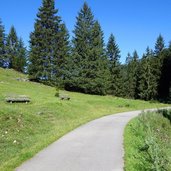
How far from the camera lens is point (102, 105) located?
41.8m

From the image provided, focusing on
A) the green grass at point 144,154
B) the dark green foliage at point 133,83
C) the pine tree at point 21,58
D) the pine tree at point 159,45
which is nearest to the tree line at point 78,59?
the dark green foliage at point 133,83

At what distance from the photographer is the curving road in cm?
1077

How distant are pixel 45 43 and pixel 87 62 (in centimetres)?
852

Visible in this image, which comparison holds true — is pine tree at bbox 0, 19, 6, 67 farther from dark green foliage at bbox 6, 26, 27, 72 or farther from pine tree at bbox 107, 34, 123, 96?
pine tree at bbox 107, 34, 123, 96

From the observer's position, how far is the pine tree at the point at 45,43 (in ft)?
198

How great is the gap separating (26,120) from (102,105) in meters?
21.8

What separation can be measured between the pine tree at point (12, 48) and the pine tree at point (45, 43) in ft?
81.2

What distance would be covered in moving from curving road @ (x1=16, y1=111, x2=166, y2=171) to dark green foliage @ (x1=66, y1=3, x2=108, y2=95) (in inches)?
1607

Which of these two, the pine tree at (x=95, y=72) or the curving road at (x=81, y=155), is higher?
the pine tree at (x=95, y=72)

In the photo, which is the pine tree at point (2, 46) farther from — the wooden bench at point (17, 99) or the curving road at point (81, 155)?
the curving road at point (81, 155)

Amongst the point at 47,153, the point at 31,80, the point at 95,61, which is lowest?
the point at 47,153

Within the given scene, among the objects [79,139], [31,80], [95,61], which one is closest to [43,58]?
[31,80]

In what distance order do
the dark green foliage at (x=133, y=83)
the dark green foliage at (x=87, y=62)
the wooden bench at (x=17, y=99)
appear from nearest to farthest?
1. the wooden bench at (x=17, y=99)
2. the dark green foliage at (x=87, y=62)
3. the dark green foliage at (x=133, y=83)

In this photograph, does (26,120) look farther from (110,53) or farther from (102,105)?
(110,53)
